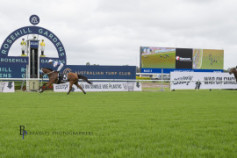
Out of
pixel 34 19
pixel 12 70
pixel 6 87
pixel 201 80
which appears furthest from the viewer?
pixel 201 80

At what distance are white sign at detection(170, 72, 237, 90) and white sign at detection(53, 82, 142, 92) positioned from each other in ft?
10.4

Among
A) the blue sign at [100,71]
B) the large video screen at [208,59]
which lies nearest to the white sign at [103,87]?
the blue sign at [100,71]

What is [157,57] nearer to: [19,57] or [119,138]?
[19,57]

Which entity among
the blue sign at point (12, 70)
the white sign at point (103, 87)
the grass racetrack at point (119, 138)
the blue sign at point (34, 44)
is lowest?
the grass racetrack at point (119, 138)

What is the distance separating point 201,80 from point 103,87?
27.6ft

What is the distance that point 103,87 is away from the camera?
2298 centimetres

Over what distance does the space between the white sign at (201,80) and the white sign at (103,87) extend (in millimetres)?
3167

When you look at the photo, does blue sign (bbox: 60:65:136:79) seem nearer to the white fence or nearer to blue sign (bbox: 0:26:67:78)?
the white fence

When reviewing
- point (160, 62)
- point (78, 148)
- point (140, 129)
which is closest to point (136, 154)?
point (78, 148)

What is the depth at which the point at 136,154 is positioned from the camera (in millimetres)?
3914

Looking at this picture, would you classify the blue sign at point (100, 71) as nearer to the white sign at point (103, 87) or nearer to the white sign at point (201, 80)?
the white sign at point (103, 87)

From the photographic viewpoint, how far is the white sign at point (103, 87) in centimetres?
2198

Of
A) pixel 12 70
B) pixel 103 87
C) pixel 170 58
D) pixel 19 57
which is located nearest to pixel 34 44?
pixel 19 57

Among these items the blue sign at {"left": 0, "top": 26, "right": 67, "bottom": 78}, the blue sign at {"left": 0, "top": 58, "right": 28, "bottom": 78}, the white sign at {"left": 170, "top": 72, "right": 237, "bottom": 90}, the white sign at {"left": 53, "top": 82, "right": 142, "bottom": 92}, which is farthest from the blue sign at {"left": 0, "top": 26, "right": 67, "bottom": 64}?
the white sign at {"left": 170, "top": 72, "right": 237, "bottom": 90}
